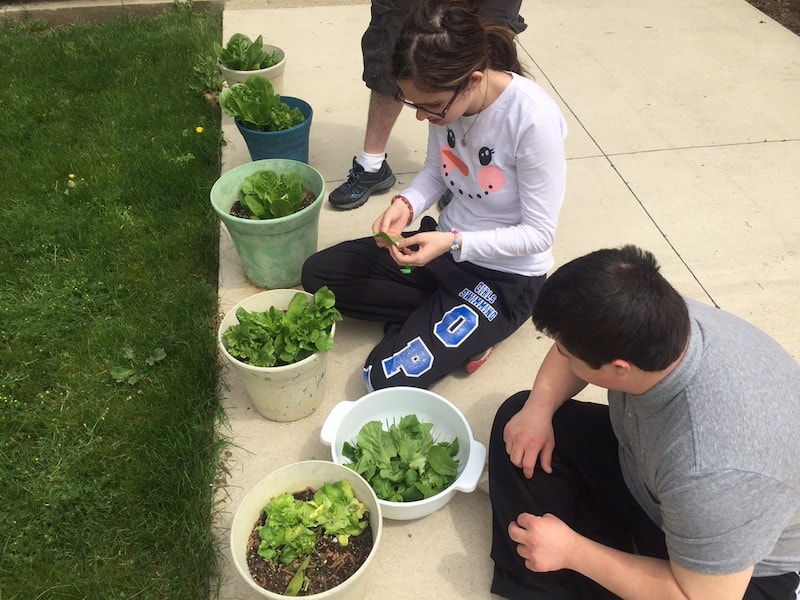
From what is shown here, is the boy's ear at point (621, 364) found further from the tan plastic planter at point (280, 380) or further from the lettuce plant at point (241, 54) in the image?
the lettuce plant at point (241, 54)

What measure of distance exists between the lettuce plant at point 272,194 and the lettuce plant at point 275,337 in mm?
504

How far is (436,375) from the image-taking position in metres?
2.01

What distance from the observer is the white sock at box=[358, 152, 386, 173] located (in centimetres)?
282

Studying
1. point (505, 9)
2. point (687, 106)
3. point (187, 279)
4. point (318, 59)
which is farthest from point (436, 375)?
point (318, 59)

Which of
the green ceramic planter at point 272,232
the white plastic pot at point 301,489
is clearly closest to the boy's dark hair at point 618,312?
the white plastic pot at point 301,489

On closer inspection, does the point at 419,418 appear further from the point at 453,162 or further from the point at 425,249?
the point at 453,162

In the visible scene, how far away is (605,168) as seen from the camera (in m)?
3.05

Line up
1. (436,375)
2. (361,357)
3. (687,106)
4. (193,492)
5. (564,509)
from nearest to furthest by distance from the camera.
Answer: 1. (564,509)
2. (193,492)
3. (436,375)
4. (361,357)
5. (687,106)

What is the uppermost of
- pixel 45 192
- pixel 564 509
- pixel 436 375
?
pixel 564 509

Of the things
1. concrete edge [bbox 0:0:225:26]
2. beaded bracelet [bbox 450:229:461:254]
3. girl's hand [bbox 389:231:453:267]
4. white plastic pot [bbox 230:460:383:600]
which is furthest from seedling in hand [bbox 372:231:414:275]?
concrete edge [bbox 0:0:225:26]

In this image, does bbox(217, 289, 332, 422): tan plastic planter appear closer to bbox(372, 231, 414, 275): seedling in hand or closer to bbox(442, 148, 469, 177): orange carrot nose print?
bbox(372, 231, 414, 275): seedling in hand

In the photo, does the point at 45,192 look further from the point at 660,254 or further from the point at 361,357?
the point at 660,254

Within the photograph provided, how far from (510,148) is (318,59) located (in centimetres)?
252

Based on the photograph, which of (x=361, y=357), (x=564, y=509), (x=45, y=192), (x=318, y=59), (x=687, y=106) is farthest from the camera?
(x=318, y=59)
